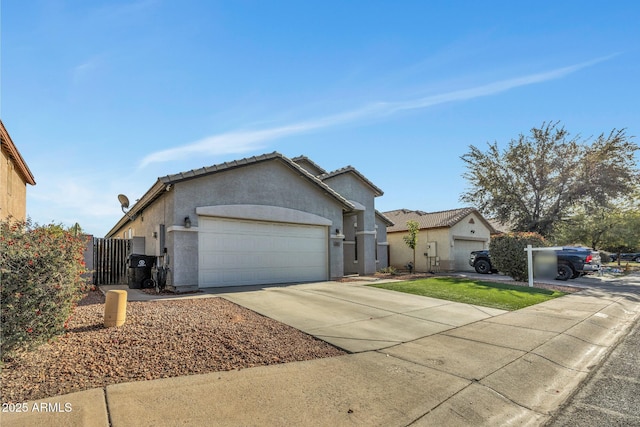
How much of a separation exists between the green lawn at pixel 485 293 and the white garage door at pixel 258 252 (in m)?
3.02

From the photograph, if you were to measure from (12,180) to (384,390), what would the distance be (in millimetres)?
15571

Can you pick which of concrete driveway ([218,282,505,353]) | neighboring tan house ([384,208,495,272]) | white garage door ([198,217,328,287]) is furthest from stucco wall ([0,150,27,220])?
neighboring tan house ([384,208,495,272])

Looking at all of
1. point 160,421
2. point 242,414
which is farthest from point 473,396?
point 160,421

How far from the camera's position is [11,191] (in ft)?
42.0

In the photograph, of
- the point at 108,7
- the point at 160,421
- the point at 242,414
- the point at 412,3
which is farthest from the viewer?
the point at 412,3

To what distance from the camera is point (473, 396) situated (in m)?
4.00

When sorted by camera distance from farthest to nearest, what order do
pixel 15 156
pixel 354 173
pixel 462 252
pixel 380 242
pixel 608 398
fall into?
pixel 462 252
pixel 380 242
pixel 354 173
pixel 15 156
pixel 608 398

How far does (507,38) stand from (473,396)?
10638mm

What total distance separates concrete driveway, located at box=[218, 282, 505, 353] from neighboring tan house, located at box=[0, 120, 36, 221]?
805 centimetres

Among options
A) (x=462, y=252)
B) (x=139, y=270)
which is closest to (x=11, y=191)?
(x=139, y=270)

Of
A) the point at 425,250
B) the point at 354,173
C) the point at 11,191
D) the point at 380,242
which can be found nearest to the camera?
the point at 11,191

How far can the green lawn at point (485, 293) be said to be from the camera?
10062mm

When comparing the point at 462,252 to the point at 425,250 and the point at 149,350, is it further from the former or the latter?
the point at 149,350

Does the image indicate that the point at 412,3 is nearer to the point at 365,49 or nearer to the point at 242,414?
the point at 365,49
